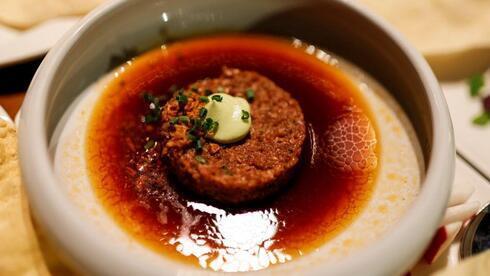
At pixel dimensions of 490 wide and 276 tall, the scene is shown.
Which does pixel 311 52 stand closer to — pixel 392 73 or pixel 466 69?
pixel 392 73

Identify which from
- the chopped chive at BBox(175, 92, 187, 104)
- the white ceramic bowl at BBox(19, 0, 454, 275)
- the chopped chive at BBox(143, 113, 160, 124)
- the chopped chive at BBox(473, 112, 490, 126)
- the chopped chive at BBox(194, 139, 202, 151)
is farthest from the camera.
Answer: the chopped chive at BBox(473, 112, 490, 126)

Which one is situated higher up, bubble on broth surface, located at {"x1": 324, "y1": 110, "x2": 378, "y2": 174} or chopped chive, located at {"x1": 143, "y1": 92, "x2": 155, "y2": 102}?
bubble on broth surface, located at {"x1": 324, "y1": 110, "x2": 378, "y2": 174}

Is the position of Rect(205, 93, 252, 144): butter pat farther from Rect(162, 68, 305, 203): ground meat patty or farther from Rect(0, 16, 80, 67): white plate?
Rect(0, 16, 80, 67): white plate

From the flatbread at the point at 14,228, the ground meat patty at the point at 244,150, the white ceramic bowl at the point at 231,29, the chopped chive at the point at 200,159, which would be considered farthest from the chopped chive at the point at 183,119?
the flatbread at the point at 14,228

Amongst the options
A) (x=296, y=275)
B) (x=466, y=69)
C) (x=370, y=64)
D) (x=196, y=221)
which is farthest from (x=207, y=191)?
(x=466, y=69)

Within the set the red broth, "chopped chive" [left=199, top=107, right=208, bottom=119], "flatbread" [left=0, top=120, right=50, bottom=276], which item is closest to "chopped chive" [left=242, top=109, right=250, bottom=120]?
"chopped chive" [left=199, top=107, right=208, bottom=119]

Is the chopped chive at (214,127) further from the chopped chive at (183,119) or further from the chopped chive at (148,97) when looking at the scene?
the chopped chive at (148,97)

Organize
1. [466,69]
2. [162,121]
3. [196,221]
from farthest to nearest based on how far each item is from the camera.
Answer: [466,69], [162,121], [196,221]
